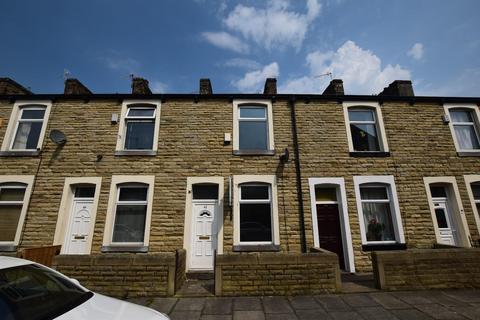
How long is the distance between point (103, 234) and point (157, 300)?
3362mm

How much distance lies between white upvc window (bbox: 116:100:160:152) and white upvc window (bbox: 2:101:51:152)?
2727 millimetres

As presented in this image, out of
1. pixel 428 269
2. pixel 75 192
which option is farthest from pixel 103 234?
pixel 428 269

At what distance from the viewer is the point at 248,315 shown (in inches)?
168

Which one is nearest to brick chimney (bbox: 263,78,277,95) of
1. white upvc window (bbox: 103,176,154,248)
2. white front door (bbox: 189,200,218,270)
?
white front door (bbox: 189,200,218,270)

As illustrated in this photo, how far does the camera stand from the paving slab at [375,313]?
13.5 feet

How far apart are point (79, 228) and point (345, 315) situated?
7.81 meters

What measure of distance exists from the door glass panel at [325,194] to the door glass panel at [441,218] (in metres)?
3.59

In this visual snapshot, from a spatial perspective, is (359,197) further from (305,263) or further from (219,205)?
(219,205)

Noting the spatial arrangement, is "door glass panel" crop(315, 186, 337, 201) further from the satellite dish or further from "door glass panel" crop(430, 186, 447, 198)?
the satellite dish

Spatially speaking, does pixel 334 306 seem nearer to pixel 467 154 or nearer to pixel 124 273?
pixel 124 273

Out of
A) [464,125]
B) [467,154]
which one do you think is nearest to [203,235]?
[467,154]

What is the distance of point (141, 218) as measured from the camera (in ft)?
24.6

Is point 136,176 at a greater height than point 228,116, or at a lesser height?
lesser

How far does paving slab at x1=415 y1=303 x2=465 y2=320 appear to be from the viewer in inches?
160
